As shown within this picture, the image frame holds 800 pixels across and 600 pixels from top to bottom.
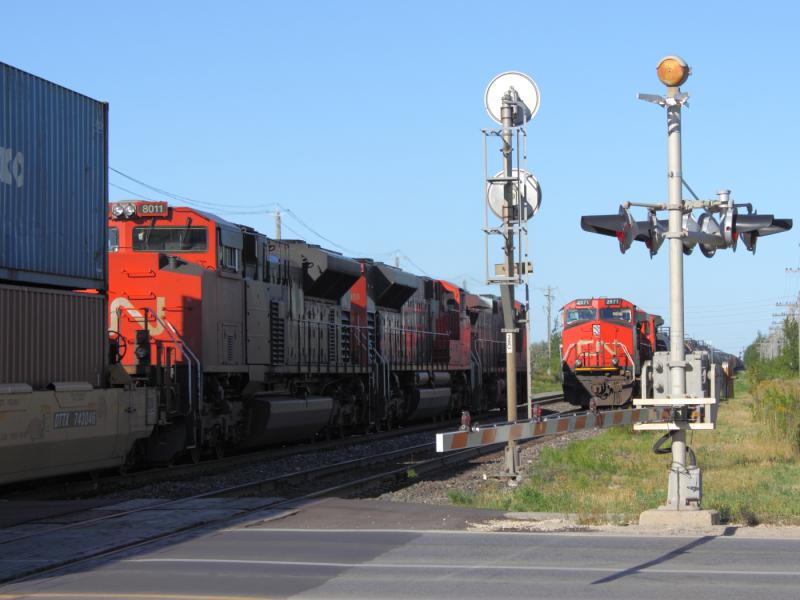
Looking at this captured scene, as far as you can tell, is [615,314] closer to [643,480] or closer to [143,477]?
[643,480]

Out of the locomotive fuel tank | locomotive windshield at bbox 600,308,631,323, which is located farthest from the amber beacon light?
locomotive windshield at bbox 600,308,631,323

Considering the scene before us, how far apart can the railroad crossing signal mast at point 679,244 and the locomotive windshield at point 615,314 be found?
26.2 meters

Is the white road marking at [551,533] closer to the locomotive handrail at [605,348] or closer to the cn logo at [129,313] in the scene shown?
the cn logo at [129,313]

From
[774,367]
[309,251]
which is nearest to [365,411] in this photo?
[309,251]

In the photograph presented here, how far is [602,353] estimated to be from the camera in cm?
3659

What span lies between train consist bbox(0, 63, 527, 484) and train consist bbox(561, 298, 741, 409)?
991cm

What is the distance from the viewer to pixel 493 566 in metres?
8.79

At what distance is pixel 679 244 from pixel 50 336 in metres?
8.84

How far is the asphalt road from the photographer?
7.77 meters

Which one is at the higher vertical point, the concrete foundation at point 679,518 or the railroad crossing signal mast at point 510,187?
the railroad crossing signal mast at point 510,187

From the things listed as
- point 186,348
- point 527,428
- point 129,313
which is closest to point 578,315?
point 186,348

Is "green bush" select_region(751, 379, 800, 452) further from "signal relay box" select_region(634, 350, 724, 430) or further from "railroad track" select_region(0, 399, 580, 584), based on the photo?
"signal relay box" select_region(634, 350, 724, 430)

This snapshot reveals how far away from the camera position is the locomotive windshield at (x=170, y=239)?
19.9 m

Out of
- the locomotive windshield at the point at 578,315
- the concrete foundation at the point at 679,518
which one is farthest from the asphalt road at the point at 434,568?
the locomotive windshield at the point at 578,315
